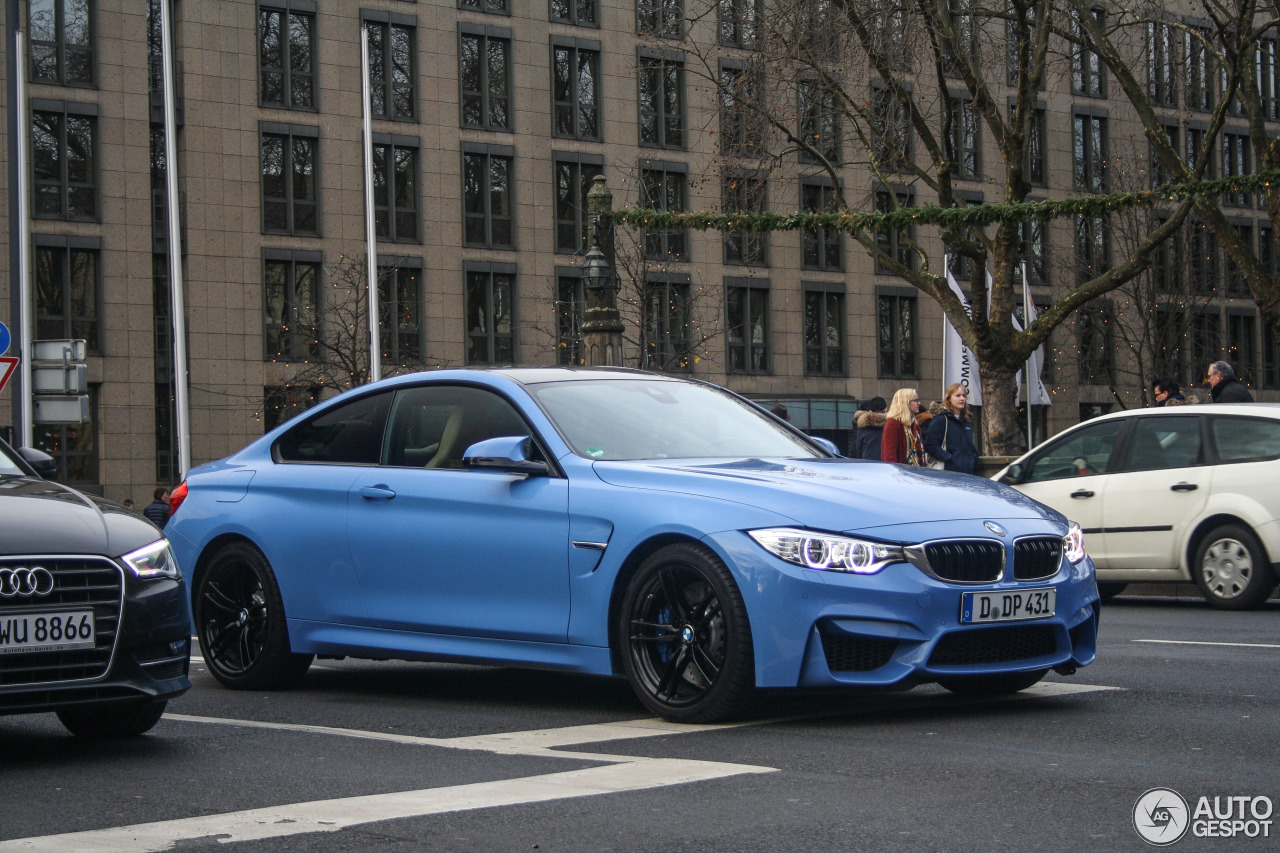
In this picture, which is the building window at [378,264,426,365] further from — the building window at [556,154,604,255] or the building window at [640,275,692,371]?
the building window at [640,275,692,371]

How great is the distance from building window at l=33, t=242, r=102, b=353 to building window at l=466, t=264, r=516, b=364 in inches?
389

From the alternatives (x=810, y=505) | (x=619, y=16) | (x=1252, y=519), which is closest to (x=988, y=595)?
(x=810, y=505)

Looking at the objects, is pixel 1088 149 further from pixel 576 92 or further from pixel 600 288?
pixel 600 288

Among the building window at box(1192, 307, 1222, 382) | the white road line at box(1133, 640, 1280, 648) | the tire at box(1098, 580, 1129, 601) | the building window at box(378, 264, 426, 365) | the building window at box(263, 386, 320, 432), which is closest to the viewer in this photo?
the white road line at box(1133, 640, 1280, 648)

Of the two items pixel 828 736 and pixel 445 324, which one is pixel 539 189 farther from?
pixel 828 736

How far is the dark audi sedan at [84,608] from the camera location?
6.30m

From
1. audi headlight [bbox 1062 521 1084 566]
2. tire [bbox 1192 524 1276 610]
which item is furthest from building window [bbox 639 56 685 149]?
audi headlight [bbox 1062 521 1084 566]

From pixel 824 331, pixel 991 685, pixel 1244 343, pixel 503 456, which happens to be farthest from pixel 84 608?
pixel 1244 343

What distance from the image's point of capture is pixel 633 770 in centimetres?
590

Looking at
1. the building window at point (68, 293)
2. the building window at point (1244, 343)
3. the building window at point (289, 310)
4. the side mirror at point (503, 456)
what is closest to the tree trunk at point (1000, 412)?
the side mirror at point (503, 456)

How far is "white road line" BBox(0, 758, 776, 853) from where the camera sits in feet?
16.3

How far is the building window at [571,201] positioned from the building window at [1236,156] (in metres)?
26.1

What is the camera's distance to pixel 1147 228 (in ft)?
170

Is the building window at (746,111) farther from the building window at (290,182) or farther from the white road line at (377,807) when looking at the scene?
the building window at (290,182)
